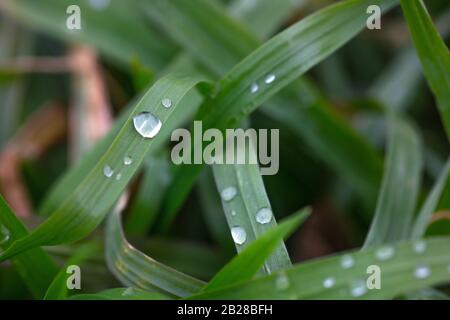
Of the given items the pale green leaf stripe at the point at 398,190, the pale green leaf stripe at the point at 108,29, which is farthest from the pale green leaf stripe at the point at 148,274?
the pale green leaf stripe at the point at 108,29

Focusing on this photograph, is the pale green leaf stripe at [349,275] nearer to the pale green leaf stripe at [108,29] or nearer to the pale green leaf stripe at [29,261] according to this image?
the pale green leaf stripe at [29,261]

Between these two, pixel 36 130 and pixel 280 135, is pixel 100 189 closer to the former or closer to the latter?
pixel 280 135

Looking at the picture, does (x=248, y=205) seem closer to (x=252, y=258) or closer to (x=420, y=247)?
(x=252, y=258)

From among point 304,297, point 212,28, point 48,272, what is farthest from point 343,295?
point 212,28

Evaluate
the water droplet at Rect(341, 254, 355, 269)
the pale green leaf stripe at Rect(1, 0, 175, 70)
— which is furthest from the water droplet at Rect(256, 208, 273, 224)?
the pale green leaf stripe at Rect(1, 0, 175, 70)

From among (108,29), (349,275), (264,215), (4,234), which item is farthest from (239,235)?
(108,29)
